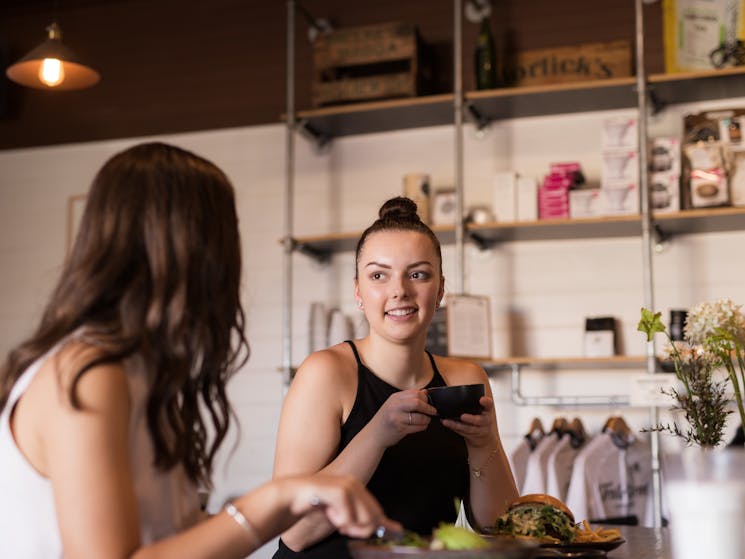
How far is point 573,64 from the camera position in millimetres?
4145

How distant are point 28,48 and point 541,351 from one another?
3119mm

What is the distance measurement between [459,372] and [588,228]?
1.83 meters

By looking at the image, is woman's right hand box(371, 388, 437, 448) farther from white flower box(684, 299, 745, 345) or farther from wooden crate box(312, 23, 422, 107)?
wooden crate box(312, 23, 422, 107)

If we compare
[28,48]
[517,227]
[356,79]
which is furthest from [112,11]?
[517,227]

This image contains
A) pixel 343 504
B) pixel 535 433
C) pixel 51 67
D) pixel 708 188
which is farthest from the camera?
pixel 535 433

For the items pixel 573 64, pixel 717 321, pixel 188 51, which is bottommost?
pixel 717 321

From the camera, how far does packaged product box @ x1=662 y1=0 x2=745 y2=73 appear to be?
407cm

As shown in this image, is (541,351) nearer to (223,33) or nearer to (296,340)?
(296,340)

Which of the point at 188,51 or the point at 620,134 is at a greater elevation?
the point at 188,51

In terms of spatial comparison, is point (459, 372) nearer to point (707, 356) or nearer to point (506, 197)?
point (707, 356)

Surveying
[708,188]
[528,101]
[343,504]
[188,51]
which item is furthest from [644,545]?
[188,51]

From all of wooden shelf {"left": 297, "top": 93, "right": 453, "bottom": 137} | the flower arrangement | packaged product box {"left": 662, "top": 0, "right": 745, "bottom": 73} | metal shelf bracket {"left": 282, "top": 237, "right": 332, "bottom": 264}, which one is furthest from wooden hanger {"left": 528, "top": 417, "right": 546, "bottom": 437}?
the flower arrangement

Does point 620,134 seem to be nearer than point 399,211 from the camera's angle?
No

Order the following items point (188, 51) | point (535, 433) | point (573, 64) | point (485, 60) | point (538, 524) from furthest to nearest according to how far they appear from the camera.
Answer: point (188, 51)
point (485, 60)
point (573, 64)
point (535, 433)
point (538, 524)
